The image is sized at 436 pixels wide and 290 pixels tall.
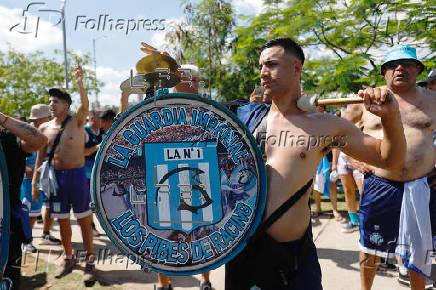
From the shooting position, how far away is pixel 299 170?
1654 millimetres

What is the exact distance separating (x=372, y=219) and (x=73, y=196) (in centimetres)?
335

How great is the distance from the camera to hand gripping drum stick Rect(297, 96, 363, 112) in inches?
63.1

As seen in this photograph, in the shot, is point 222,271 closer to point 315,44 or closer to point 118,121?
point 118,121

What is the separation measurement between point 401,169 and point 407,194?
215 mm

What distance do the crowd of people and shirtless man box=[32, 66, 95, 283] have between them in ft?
0.04

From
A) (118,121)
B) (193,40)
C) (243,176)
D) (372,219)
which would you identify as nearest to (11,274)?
(118,121)

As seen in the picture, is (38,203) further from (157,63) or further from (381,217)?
(381,217)

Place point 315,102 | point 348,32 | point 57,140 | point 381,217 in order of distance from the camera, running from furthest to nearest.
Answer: point 348,32
point 57,140
point 381,217
point 315,102

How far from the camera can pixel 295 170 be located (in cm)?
165

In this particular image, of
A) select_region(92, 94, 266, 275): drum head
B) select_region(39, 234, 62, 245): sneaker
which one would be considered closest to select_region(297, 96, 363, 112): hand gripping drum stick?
select_region(92, 94, 266, 275): drum head

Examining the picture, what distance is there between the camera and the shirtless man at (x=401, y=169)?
2.74 metres

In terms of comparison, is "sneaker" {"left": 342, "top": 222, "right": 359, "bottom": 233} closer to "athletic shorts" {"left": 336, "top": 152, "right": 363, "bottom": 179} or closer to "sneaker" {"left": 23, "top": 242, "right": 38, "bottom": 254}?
"athletic shorts" {"left": 336, "top": 152, "right": 363, "bottom": 179}

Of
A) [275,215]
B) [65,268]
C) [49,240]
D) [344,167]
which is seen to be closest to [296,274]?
[275,215]

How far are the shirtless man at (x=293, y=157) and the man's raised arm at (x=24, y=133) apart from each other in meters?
1.85
